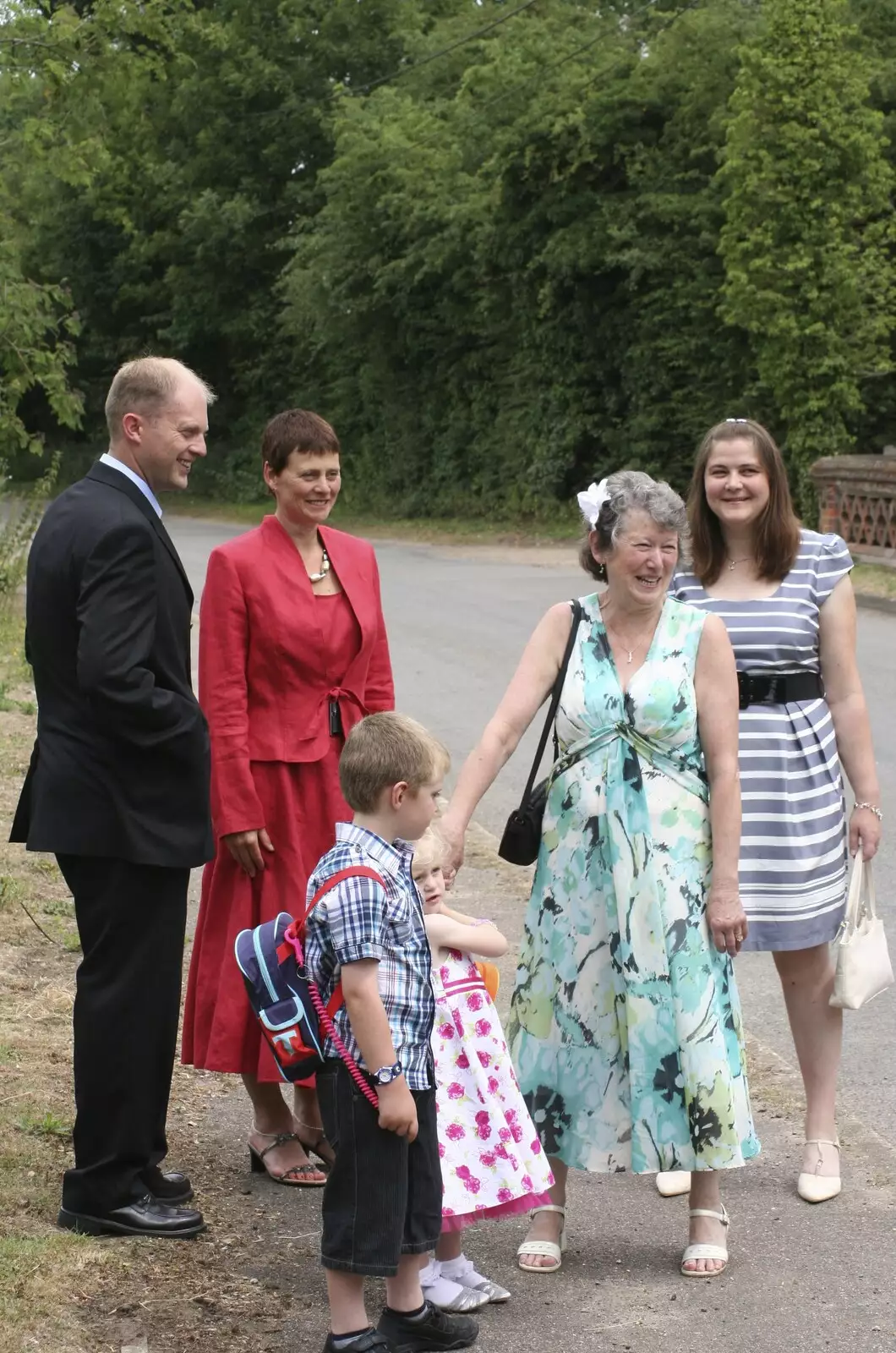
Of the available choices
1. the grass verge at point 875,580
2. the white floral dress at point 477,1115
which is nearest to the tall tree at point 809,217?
the grass verge at point 875,580

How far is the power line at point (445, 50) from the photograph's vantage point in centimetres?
3188

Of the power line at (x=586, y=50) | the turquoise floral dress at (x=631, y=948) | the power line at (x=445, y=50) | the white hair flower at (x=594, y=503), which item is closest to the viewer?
the turquoise floral dress at (x=631, y=948)

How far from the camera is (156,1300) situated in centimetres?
366

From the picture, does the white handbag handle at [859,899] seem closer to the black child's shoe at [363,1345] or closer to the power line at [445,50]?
the black child's shoe at [363,1345]

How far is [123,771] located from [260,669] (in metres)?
0.65

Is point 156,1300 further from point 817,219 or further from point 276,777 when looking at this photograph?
point 817,219

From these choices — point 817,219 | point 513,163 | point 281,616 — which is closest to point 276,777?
point 281,616

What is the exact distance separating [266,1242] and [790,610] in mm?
2032

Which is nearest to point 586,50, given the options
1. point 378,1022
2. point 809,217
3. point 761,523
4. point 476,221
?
point 476,221

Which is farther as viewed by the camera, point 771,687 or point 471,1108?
point 771,687

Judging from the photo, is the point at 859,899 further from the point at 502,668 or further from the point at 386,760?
the point at 502,668

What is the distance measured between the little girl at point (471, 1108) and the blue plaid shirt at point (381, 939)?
8.8 inches

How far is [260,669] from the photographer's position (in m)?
4.39

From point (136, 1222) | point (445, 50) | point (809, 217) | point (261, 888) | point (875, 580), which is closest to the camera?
point (136, 1222)
